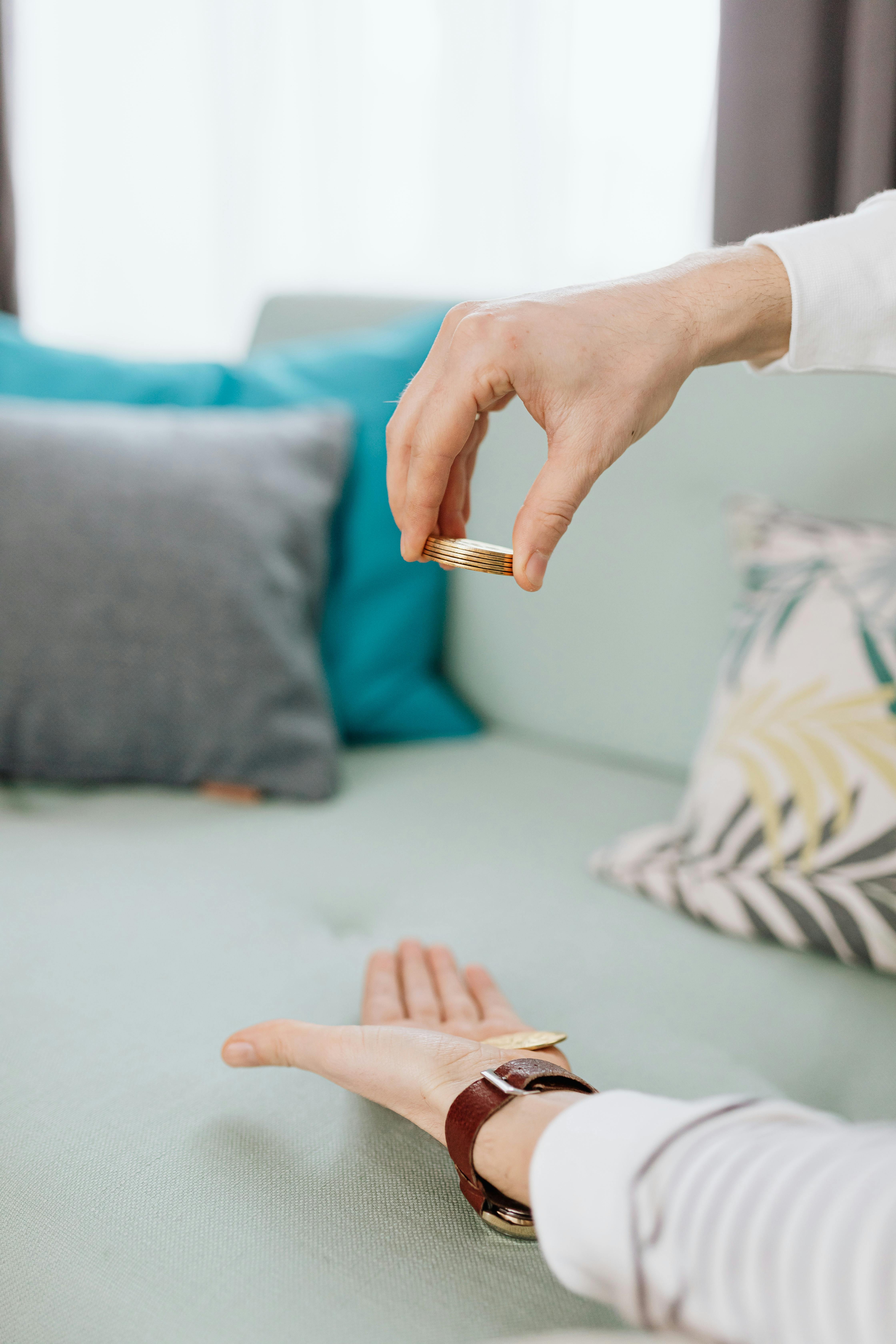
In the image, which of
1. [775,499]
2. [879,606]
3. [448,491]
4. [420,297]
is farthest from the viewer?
[420,297]

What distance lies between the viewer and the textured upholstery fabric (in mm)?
523

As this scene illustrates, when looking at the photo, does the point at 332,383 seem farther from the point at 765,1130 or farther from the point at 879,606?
the point at 765,1130

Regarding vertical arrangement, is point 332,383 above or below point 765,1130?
above

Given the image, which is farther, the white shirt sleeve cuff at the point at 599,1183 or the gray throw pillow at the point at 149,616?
the gray throw pillow at the point at 149,616

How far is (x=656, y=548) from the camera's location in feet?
3.93

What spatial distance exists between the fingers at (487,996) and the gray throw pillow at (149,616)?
1.32ft

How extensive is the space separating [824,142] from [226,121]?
1.36 m

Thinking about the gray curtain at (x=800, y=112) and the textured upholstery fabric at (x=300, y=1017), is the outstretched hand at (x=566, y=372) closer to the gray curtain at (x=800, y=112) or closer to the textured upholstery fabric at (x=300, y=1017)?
the textured upholstery fabric at (x=300, y=1017)

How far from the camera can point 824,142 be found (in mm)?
1377

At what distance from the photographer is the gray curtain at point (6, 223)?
2.19 m

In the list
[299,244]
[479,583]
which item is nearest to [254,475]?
[479,583]

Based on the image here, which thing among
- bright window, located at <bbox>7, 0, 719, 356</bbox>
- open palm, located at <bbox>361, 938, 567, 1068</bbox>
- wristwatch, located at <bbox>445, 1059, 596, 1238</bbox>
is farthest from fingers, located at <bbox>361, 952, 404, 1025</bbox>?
bright window, located at <bbox>7, 0, 719, 356</bbox>

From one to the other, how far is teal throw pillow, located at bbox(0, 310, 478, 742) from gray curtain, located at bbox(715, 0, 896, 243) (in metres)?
0.51

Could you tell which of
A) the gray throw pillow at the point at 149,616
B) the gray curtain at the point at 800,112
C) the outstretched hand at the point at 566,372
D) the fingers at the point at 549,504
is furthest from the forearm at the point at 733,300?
the gray curtain at the point at 800,112
